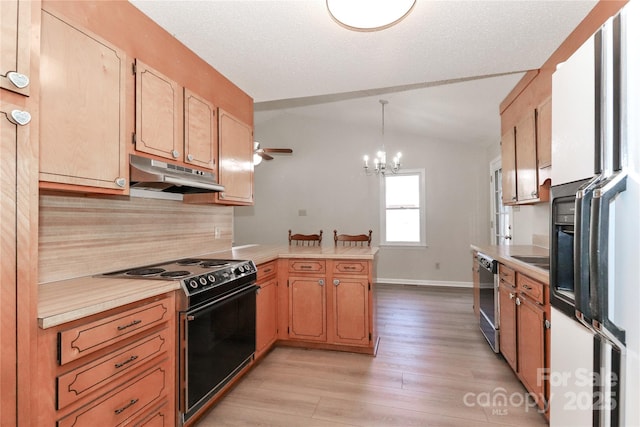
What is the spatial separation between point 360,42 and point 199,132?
4.22 feet

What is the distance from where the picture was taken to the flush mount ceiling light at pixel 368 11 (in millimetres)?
1501

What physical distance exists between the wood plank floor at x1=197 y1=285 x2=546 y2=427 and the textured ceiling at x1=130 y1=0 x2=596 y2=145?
2.36 metres

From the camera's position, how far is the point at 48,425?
1128 millimetres

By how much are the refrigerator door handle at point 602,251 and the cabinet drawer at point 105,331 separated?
170 cm

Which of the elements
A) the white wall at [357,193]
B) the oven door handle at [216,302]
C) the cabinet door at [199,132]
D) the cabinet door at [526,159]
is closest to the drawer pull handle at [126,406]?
the oven door handle at [216,302]

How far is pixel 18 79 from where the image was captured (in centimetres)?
99

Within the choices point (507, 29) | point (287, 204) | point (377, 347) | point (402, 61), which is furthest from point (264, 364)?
point (287, 204)

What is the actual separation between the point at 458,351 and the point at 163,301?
253 cm

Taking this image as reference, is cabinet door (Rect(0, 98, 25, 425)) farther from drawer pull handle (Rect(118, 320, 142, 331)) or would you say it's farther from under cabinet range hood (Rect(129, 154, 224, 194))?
under cabinet range hood (Rect(129, 154, 224, 194))

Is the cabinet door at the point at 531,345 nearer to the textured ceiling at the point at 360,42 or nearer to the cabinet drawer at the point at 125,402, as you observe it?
the textured ceiling at the point at 360,42

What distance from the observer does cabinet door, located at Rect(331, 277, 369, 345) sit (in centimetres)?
281

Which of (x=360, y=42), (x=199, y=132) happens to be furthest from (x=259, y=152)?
(x=360, y=42)

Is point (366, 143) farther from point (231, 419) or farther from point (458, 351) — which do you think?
point (231, 419)

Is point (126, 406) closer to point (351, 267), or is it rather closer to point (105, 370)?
point (105, 370)
